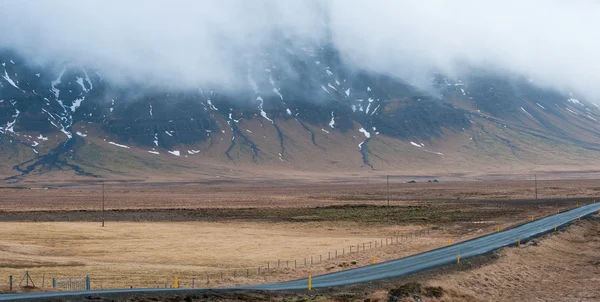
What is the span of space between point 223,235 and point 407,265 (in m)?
34.7

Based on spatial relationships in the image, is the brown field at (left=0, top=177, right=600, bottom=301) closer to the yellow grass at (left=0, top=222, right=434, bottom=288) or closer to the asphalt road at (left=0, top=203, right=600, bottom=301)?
the yellow grass at (left=0, top=222, right=434, bottom=288)

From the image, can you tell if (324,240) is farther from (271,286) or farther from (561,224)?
(271,286)

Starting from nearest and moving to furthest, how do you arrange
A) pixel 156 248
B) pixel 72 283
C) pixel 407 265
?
pixel 72 283, pixel 407 265, pixel 156 248

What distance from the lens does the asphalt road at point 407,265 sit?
4062 centimetres

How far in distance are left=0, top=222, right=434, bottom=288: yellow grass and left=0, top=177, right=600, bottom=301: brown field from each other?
9 centimetres

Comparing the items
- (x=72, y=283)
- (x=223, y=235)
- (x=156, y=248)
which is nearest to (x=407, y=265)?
(x=72, y=283)

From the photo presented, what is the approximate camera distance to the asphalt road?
40.6 m

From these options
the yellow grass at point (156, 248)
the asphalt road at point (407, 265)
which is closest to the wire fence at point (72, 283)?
the yellow grass at point (156, 248)

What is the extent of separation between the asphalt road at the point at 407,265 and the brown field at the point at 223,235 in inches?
102

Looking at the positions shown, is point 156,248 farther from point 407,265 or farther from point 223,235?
point 407,265

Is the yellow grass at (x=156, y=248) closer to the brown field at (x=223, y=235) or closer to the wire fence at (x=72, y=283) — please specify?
the brown field at (x=223, y=235)

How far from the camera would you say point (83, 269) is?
5366cm

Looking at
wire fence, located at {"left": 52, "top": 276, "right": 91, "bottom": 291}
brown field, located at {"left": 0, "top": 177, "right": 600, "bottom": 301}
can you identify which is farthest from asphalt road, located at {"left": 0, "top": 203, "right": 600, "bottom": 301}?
wire fence, located at {"left": 52, "top": 276, "right": 91, "bottom": 291}

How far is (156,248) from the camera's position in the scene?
71.4 metres
